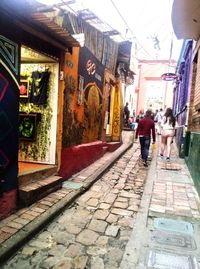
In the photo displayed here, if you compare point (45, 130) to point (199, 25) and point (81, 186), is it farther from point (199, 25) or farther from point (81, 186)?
point (199, 25)

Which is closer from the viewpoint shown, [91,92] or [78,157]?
[78,157]

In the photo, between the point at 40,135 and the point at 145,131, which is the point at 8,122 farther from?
the point at 145,131

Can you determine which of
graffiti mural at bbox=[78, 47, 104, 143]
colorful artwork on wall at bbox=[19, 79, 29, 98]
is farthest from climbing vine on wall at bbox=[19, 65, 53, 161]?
graffiti mural at bbox=[78, 47, 104, 143]

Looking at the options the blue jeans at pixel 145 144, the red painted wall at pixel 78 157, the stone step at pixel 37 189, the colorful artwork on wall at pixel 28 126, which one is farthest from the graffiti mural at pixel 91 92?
the stone step at pixel 37 189

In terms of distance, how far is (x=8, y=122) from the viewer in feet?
14.4

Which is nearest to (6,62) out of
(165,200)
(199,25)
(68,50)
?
(68,50)

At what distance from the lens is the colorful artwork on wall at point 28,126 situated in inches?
250

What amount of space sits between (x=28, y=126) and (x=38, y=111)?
486 millimetres

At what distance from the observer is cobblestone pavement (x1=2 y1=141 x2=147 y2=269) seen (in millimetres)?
3508

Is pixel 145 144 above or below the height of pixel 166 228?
above

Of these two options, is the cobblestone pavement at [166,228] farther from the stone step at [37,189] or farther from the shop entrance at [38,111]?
the shop entrance at [38,111]

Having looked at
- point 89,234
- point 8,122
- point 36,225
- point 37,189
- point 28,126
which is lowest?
point 89,234

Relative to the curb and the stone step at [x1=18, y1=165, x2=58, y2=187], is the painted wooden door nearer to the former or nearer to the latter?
the stone step at [x1=18, y1=165, x2=58, y2=187]

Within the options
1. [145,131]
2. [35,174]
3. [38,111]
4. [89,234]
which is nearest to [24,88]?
[38,111]
